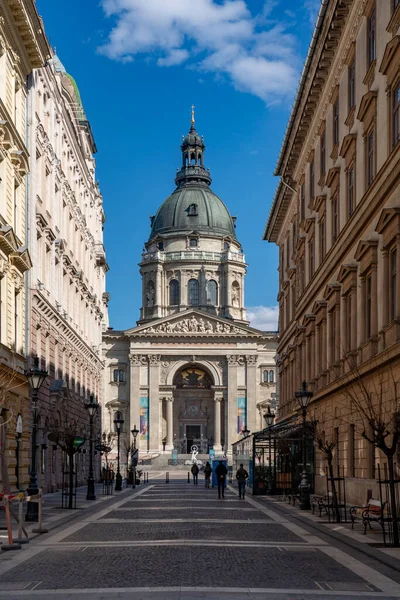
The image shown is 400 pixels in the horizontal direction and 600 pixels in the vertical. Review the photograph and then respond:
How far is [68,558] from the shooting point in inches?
688

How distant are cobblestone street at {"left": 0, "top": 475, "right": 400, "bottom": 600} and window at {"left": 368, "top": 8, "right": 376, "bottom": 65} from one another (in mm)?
13593

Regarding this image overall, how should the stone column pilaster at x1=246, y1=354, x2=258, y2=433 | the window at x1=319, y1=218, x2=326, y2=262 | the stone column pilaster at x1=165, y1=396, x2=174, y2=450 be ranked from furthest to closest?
1. the stone column pilaster at x1=165, y1=396, x2=174, y2=450
2. the stone column pilaster at x1=246, y1=354, x2=258, y2=433
3. the window at x1=319, y1=218, x2=326, y2=262

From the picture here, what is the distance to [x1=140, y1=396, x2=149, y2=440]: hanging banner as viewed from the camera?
123m

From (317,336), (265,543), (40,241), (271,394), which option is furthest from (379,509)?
(271,394)

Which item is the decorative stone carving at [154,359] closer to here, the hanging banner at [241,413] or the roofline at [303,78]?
the hanging banner at [241,413]

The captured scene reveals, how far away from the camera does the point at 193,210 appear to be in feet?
468

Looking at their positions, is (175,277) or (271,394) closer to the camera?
(271,394)

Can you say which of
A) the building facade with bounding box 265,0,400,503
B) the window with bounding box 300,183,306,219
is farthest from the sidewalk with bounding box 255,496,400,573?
the window with bounding box 300,183,306,219

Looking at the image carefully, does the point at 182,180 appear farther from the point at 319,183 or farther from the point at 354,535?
the point at 354,535

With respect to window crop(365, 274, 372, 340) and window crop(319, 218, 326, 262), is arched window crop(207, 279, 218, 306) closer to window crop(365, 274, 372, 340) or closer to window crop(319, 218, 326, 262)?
window crop(319, 218, 326, 262)

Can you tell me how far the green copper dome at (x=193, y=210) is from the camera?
465 ft

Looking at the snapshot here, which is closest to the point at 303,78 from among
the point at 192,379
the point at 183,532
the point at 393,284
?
the point at 393,284

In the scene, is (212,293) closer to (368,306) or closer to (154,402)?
(154,402)

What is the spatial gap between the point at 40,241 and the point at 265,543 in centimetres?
2415
